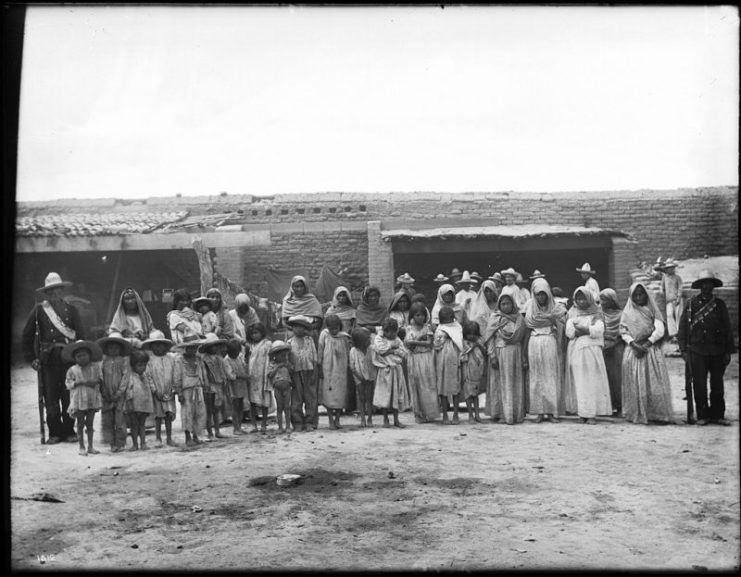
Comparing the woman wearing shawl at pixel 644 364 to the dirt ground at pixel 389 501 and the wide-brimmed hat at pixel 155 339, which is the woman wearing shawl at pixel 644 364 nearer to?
the dirt ground at pixel 389 501

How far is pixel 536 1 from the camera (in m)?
4.52

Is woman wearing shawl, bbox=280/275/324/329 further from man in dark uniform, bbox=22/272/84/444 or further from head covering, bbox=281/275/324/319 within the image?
man in dark uniform, bbox=22/272/84/444

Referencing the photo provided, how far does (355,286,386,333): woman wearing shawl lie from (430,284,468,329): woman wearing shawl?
53cm

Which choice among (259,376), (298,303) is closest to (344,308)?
(298,303)

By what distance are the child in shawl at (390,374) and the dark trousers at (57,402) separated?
8.71 ft

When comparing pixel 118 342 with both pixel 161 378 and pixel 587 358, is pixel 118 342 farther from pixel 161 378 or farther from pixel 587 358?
pixel 587 358

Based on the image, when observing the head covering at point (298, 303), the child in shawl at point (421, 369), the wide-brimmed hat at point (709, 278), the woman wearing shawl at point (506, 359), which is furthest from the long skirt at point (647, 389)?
the head covering at point (298, 303)

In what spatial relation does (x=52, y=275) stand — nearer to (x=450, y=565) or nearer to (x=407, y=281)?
(x=407, y=281)

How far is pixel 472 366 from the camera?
23.3 ft

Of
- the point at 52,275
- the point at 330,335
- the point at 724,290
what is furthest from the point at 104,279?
the point at 724,290

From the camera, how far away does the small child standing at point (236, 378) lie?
21.9ft

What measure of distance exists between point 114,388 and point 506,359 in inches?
139

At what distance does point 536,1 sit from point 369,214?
2.75 meters

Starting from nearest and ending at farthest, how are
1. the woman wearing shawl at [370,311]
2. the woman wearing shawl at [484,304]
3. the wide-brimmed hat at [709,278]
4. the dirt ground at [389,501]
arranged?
the dirt ground at [389,501], the wide-brimmed hat at [709,278], the woman wearing shawl at [370,311], the woman wearing shawl at [484,304]
